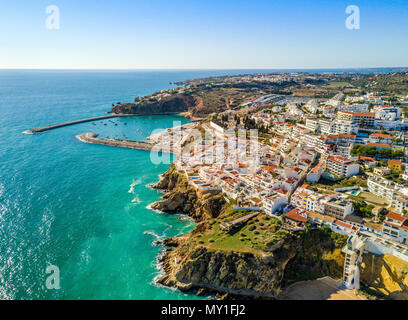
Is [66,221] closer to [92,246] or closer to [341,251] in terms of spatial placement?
[92,246]

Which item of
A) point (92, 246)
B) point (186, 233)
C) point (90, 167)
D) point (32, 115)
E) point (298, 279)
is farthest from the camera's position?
point (32, 115)

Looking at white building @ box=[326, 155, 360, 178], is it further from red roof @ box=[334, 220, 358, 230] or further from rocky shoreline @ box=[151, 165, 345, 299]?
rocky shoreline @ box=[151, 165, 345, 299]

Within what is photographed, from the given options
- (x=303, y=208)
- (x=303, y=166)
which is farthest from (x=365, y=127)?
(x=303, y=208)

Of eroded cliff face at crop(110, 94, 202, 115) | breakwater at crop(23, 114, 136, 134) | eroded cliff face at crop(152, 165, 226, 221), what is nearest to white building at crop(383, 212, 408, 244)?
eroded cliff face at crop(152, 165, 226, 221)

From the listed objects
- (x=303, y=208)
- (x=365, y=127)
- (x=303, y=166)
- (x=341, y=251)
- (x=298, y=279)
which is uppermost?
(x=365, y=127)

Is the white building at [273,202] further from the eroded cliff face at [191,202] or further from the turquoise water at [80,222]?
the turquoise water at [80,222]

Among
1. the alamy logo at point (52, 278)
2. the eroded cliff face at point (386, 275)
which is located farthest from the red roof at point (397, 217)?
the alamy logo at point (52, 278)
